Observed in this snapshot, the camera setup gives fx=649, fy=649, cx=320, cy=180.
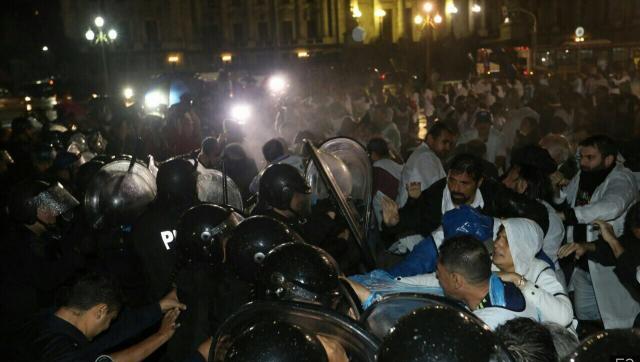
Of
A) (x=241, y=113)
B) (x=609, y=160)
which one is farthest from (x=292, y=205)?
(x=241, y=113)

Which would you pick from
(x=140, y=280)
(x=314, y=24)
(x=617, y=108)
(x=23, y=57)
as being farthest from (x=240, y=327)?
(x=23, y=57)

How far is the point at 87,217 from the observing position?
646 cm

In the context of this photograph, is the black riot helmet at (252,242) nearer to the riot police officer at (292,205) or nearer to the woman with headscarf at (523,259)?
the riot police officer at (292,205)

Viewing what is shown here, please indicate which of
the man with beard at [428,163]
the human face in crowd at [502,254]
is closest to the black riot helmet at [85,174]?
the man with beard at [428,163]

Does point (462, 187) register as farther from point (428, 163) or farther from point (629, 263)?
point (428, 163)

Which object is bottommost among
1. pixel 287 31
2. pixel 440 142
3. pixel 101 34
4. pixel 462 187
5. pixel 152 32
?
pixel 462 187

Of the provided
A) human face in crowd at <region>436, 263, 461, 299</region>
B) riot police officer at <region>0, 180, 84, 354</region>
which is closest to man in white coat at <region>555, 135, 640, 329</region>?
human face in crowd at <region>436, 263, 461, 299</region>

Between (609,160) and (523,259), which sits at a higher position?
(609,160)

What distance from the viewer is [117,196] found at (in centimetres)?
631

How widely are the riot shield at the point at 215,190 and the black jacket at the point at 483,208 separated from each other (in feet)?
5.72

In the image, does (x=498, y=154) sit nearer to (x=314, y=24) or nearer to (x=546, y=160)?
(x=546, y=160)

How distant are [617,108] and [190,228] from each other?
10.7m

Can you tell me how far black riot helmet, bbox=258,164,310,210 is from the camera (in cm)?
524

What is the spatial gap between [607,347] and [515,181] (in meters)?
3.78
